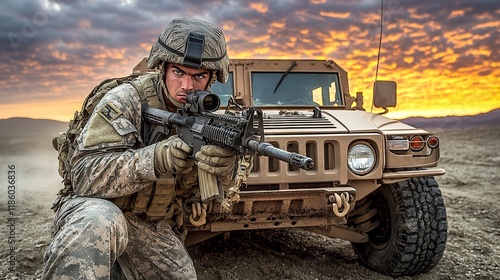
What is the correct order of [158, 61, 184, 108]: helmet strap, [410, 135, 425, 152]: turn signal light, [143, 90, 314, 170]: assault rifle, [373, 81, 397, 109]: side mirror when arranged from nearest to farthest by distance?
[143, 90, 314, 170]: assault rifle, [158, 61, 184, 108]: helmet strap, [410, 135, 425, 152]: turn signal light, [373, 81, 397, 109]: side mirror

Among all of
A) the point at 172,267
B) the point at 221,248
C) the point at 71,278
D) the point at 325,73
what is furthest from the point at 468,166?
the point at 71,278

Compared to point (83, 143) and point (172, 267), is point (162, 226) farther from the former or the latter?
point (83, 143)

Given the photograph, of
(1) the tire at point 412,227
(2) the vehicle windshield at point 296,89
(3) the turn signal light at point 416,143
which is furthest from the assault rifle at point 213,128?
(2) the vehicle windshield at point 296,89

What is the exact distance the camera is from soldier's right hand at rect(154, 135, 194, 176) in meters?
2.16

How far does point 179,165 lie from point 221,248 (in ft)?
7.77

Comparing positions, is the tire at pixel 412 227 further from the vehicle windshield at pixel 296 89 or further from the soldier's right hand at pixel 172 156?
the soldier's right hand at pixel 172 156

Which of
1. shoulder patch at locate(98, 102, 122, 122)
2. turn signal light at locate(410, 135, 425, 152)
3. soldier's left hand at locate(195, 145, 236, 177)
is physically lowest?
turn signal light at locate(410, 135, 425, 152)

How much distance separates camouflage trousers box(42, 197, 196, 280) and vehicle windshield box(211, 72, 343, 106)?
1903 mm

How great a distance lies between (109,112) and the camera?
7.79ft

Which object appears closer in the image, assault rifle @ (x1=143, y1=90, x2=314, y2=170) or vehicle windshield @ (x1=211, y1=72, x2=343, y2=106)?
assault rifle @ (x1=143, y1=90, x2=314, y2=170)

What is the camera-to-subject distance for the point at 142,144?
8.30 ft

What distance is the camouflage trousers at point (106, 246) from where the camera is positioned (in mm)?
2057

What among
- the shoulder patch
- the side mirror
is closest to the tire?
the side mirror

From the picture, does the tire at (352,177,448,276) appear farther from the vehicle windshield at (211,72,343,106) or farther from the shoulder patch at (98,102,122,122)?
the shoulder patch at (98,102,122,122)
